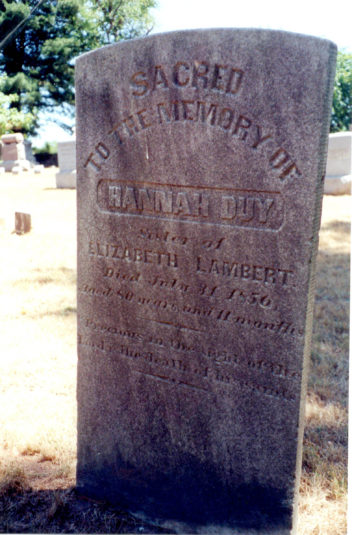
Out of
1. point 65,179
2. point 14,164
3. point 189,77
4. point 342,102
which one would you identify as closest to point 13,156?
point 14,164

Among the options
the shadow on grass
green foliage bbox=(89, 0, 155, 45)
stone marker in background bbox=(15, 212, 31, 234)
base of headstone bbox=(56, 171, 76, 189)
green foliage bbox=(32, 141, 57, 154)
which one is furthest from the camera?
green foliage bbox=(32, 141, 57, 154)

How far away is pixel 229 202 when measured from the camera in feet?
6.31

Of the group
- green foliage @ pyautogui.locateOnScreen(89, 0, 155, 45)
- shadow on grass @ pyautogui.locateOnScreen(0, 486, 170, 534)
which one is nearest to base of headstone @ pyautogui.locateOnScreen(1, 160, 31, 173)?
green foliage @ pyautogui.locateOnScreen(89, 0, 155, 45)

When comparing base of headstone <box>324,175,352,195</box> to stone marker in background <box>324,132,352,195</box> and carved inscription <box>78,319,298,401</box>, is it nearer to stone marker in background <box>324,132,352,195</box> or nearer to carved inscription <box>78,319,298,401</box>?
stone marker in background <box>324,132,352,195</box>

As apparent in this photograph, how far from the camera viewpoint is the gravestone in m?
1.78

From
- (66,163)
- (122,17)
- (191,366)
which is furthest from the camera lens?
(66,163)

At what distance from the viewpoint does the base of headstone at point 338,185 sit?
995 centimetres

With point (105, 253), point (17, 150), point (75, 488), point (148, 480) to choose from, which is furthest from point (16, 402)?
point (17, 150)

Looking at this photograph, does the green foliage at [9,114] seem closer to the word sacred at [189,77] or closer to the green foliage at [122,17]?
the green foliage at [122,17]

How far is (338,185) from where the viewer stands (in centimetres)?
1003

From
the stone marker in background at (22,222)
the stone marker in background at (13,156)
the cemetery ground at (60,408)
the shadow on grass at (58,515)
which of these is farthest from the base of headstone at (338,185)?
the stone marker in background at (13,156)

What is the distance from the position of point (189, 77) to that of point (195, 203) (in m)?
0.48

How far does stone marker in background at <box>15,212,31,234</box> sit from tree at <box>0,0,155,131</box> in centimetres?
178

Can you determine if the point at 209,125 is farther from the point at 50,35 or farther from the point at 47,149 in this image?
the point at 47,149
